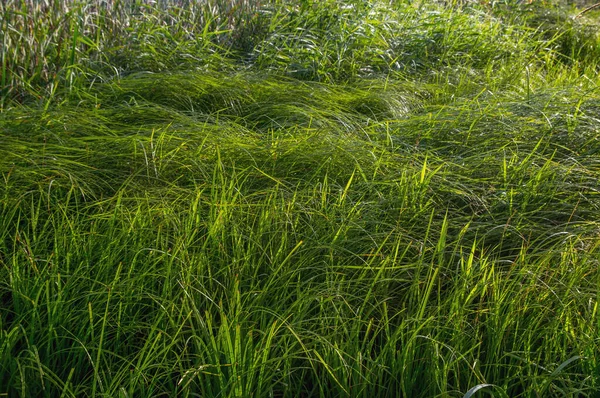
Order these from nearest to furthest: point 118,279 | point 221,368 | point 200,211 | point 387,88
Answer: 1. point 221,368
2. point 118,279
3. point 200,211
4. point 387,88

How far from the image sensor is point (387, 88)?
390cm

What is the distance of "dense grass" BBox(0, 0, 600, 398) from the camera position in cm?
179

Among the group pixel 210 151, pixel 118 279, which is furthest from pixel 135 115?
pixel 118 279

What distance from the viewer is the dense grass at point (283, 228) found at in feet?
5.88

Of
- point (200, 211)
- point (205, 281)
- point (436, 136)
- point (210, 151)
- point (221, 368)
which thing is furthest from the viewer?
point (436, 136)

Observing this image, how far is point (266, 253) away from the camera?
7.20 ft

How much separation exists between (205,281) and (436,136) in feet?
4.62

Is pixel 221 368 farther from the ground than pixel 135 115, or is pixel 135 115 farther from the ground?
pixel 221 368

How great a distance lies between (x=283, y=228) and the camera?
2.32 m

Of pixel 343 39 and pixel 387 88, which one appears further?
pixel 343 39

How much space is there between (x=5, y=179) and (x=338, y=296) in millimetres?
1128

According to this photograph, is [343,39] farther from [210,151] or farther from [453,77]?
[210,151]

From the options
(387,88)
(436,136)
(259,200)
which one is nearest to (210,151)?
(259,200)

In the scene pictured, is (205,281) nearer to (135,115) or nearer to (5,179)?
(5,179)
